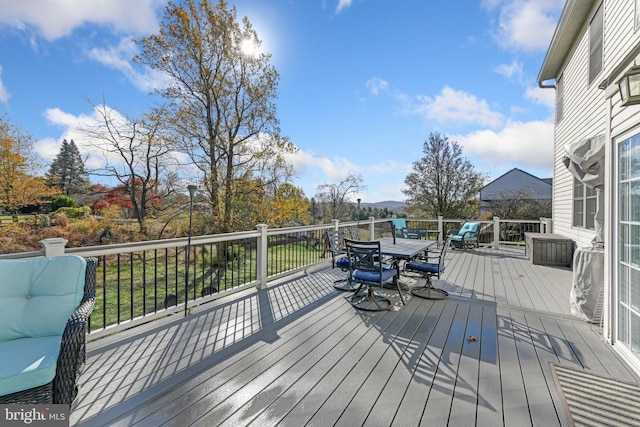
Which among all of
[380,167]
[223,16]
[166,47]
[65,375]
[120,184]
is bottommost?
[65,375]

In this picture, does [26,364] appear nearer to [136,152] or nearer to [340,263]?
[340,263]

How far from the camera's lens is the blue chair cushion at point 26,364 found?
1.32 metres

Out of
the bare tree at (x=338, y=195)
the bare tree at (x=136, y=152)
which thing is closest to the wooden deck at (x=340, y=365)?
A: the bare tree at (x=136, y=152)

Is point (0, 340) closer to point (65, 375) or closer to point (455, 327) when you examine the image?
point (65, 375)

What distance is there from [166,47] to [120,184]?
16.7ft

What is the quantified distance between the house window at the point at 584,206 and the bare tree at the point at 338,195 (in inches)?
499

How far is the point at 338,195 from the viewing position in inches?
720

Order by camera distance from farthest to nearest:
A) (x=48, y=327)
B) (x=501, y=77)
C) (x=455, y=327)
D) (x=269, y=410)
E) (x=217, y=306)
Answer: (x=501, y=77)
(x=217, y=306)
(x=455, y=327)
(x=48, y=327)
(x=269, y=410)

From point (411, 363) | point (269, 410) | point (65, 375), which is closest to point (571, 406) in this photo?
point (411, 363)

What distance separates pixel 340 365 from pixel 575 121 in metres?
7.20

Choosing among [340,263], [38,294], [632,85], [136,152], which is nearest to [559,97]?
[632,85]

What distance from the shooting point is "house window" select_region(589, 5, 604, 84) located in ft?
15.1

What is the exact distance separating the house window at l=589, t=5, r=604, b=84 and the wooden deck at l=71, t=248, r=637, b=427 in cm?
438

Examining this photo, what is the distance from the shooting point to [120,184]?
31.8 ft
